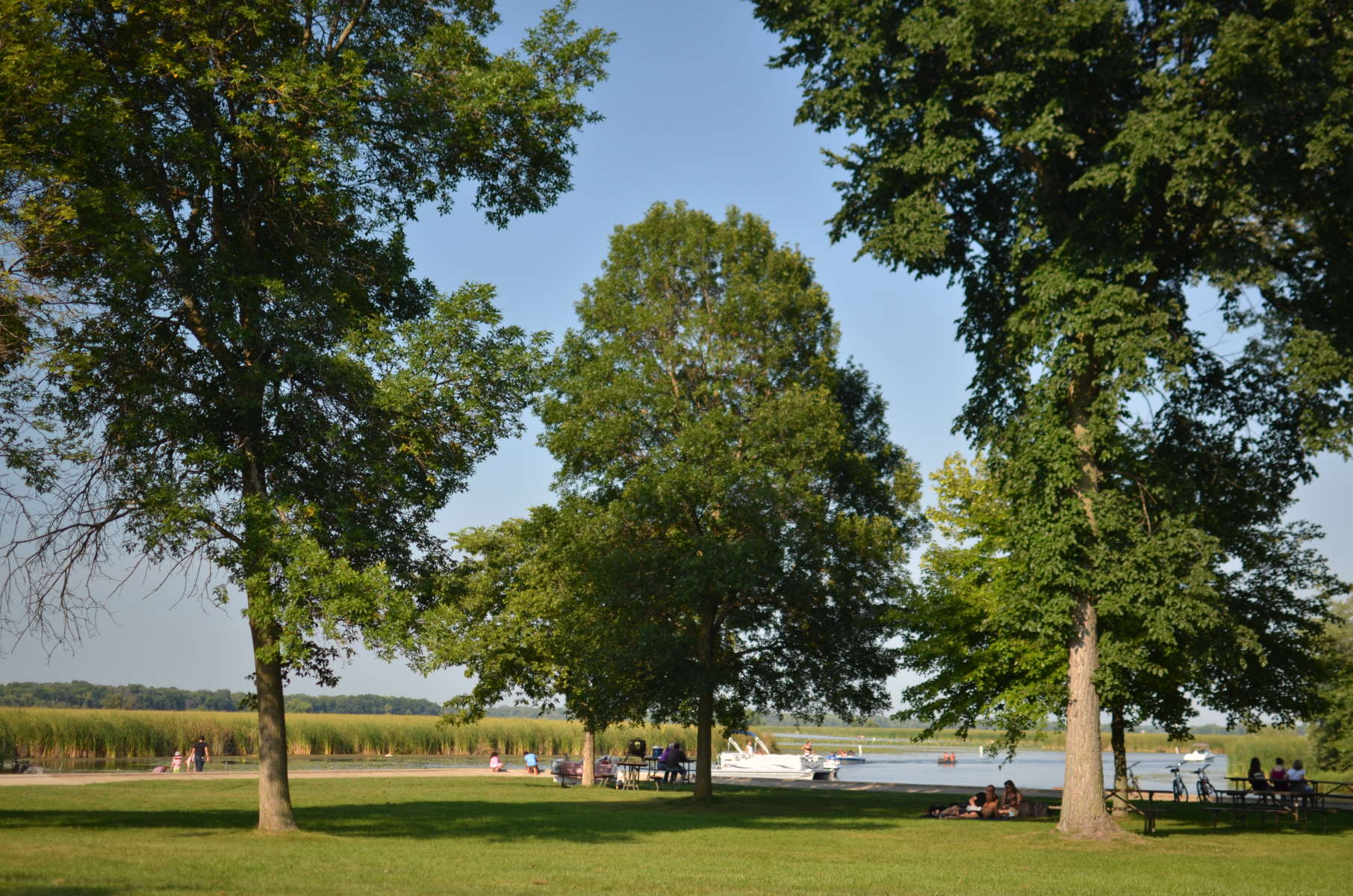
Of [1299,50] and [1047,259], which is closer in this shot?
[1299,50]

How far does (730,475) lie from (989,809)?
414 inches

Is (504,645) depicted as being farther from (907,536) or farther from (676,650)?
(907,536)

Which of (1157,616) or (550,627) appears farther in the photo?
(550,627)

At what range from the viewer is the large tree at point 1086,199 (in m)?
18.1

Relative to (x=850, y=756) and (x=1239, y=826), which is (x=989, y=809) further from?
(x=850, y=756)

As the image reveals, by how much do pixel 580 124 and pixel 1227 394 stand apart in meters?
14.7

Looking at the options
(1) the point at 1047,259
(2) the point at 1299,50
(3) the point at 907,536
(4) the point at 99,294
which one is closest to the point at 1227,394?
(1) the point at 1047,259

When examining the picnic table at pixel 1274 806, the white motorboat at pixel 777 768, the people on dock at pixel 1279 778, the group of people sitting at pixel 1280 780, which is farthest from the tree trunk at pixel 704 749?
the white motorboat at pixel 777 768

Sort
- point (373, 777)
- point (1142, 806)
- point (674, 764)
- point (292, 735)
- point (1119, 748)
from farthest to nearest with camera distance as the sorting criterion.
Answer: point (292, 735) < point (674, 764) < point (373, 777) < point (1119, 748) < point (1142, 806)

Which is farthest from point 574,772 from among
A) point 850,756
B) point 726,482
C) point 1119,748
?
point 850,756

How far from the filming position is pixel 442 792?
30.8m

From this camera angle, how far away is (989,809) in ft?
86.1

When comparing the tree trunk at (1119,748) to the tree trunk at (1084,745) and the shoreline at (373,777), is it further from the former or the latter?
the tree trunk at (1084,745)

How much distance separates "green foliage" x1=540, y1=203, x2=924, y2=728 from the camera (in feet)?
95.2
